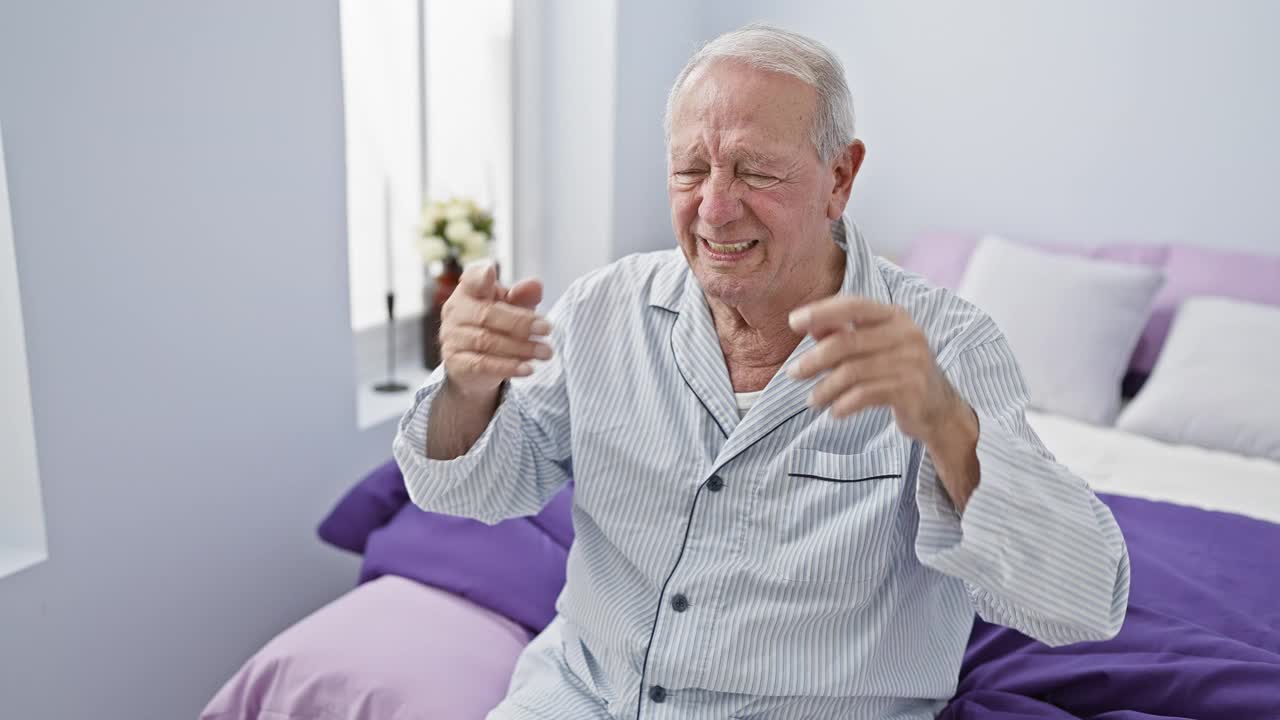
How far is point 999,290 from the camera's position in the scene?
271cm

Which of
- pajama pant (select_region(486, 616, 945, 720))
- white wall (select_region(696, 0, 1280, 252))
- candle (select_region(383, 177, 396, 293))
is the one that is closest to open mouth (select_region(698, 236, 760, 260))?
pajama pant (select_region(486, 616, 945, 720))

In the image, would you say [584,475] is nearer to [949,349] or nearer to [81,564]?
[949,349]

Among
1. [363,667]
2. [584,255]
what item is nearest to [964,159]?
[584,255]

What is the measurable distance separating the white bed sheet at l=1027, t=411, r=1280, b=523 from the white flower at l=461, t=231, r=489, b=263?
4.86 feet

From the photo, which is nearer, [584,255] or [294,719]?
[294,719]

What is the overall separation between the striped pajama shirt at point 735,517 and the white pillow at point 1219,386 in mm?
1428

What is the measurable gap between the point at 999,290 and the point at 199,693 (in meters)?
2.12

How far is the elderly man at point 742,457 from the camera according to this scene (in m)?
1.10

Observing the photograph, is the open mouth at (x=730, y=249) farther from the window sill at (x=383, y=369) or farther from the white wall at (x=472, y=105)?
the white wall at (x=472, y=105)

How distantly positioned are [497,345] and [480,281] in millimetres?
72

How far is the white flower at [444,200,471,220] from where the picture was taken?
105 inches

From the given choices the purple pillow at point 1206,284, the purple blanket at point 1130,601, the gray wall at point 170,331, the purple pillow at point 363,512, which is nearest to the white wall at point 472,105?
the gray wall at point 170,331

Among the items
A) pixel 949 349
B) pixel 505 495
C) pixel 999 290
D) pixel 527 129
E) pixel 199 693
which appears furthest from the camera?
pixel 527 129

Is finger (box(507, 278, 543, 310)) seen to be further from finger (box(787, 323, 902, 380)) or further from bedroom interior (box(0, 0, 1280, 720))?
bedroom interior (box(0, 0, 1280, 720))
